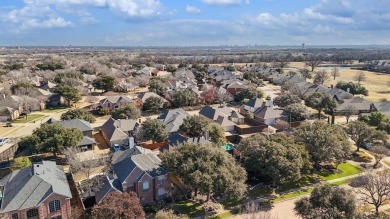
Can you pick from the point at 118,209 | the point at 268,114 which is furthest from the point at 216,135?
the point at 118,209

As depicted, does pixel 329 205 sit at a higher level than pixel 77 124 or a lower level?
lower

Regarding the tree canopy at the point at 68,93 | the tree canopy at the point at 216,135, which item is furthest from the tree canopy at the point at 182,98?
the tree canopy at the point at 216,135

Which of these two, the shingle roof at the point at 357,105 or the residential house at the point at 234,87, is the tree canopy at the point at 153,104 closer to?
the residential house at the point at 234,87

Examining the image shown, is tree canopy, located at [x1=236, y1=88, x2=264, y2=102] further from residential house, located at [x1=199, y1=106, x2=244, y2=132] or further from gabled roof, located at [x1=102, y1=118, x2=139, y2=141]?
gabled roof, located at [x1=102, y1=118, x2=139, y2=141]

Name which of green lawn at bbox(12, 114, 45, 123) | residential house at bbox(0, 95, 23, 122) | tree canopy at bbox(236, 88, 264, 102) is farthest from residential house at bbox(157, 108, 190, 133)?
residential house at bbox(0, 95, 23, 122)

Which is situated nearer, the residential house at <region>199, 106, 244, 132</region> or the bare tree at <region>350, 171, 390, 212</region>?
the bare tree at <region>350, 171, 390, 212</region>

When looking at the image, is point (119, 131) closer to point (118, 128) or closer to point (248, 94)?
point (118, 128)
